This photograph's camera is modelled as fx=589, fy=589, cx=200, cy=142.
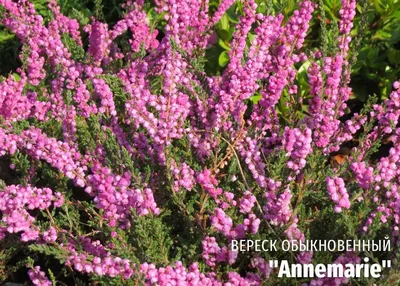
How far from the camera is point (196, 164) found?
84.4 inches

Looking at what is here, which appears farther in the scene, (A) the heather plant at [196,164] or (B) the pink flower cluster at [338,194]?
(A) the heather plant at [196,164]

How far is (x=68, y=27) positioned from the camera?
2.91 metres

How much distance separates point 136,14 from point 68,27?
47cm

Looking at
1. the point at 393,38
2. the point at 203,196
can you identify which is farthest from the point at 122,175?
the point at 393,38

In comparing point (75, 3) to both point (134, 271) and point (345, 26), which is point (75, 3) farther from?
point (134, 271)

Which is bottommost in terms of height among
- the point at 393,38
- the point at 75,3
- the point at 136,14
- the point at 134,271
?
the point at 134,271

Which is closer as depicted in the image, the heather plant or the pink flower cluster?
the pink flower cluster

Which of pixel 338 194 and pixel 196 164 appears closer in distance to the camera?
pixel 338 194

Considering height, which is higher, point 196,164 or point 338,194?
point 196,164

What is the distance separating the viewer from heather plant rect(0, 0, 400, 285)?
6.06 ft

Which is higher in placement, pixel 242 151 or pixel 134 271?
pixel 242 151

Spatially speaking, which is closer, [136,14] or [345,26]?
[345,26]

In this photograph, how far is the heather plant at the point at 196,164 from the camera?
1.85 meters

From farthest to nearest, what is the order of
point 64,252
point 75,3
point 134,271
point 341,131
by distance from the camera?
point 75,3 → point 341,131 → point 64,252 → point 134,271
